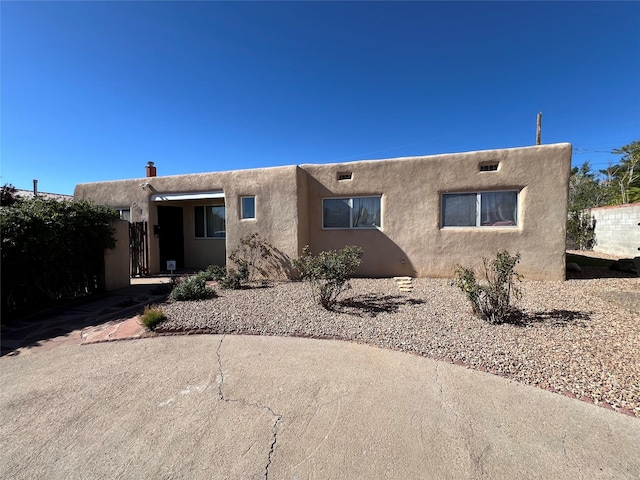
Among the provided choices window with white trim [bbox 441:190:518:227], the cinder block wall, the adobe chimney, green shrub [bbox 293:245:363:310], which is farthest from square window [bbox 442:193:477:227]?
the adobe chimney

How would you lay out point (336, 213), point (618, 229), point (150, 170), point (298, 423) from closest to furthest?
point (298, 423) → point (336, 213) → point (150, 170) → point (618, 229)

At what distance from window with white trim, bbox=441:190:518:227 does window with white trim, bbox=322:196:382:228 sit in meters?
2.02

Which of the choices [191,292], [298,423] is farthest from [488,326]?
[191,292]

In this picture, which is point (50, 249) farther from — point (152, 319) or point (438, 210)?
point (438, 210)

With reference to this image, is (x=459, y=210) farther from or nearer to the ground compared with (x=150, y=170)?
nearer to the ground

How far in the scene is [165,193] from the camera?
10.5m

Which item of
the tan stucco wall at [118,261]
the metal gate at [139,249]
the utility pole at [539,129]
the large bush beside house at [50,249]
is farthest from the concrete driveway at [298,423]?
the utility pole at [539,129]

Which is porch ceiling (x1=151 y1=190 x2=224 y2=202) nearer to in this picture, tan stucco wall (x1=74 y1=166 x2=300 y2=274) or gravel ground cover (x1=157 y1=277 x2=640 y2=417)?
tan stucco wall (x1=74 y1=166 x2=300 y2=274)

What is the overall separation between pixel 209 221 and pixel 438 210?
863 cm

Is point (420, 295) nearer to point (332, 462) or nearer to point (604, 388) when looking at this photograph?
point (604, 388)

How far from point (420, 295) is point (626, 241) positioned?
1313cm

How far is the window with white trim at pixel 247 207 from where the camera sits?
952cm

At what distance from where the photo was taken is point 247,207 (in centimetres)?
958

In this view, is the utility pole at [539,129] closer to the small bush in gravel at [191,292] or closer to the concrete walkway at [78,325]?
the small bush in gravel at [191,292]
